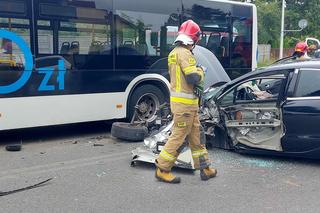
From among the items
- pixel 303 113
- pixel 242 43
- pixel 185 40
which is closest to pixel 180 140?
pixel 185 40

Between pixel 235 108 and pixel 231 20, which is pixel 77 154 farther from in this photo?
pixel 231 20

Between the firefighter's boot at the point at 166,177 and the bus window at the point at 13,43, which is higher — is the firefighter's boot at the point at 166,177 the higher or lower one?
the lower one

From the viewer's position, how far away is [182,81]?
5.25 m

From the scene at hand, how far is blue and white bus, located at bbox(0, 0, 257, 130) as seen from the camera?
692cm

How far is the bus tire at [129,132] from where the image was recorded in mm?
7316

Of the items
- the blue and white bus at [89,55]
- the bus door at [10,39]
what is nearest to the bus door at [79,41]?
the blue and white bus at [89,55]

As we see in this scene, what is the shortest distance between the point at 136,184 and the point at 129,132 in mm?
2173

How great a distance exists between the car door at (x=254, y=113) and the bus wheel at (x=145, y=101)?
7.14ft

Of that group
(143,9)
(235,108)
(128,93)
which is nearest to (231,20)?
(143,9)

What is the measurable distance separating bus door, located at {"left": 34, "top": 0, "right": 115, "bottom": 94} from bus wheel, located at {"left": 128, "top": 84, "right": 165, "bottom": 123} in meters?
0.48

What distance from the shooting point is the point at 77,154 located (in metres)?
6.68

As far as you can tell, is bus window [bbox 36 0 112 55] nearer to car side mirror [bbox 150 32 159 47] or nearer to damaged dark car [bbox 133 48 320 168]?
car side mirror [bbox 150 32 159 47]

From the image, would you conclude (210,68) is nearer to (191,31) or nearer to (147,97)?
(191,31)

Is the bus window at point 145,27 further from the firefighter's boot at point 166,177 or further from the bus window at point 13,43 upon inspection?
the firefighter's boot at point 166,177
